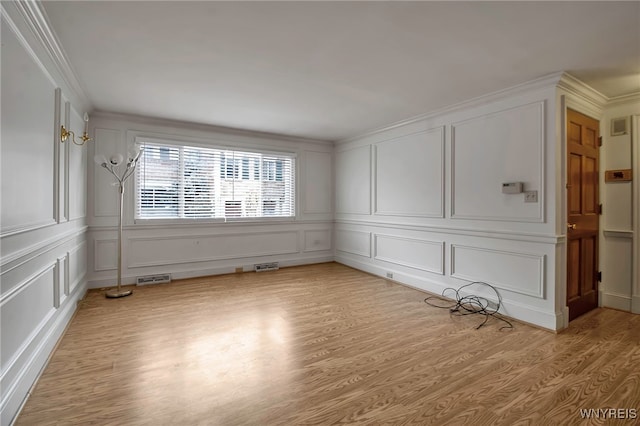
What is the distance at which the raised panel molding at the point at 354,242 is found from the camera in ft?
18.5

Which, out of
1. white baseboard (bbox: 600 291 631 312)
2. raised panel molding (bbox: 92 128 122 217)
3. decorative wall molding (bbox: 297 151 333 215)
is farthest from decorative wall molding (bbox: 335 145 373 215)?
raised panel molding (bbox: 92 128 122 217)

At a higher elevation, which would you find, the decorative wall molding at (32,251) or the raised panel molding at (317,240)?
the decorative wall molding at (32,251)

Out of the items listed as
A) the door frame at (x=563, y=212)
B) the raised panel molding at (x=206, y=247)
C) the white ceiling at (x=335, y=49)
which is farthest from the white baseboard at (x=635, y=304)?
the raised panel molding at (x=206, y=247)

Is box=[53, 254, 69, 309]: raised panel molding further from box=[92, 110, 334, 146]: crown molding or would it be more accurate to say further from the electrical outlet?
the electrical outlet

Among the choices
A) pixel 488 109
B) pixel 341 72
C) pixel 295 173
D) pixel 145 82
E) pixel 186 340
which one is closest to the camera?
pixel 186 340

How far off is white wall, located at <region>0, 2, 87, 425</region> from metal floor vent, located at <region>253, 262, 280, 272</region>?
9.28 ft

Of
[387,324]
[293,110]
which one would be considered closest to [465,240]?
[387,324]

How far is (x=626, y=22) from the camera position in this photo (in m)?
2.18

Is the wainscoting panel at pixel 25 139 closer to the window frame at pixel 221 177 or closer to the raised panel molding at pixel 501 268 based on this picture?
the window frame at pixel 221 177

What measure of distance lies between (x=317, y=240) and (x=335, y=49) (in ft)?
14.0

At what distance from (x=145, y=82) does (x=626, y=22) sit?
4.22m

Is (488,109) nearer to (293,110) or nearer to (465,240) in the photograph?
(465,240)

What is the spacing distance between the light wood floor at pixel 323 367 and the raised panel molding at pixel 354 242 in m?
1.89

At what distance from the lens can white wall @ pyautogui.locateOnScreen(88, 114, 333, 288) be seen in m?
4.46
